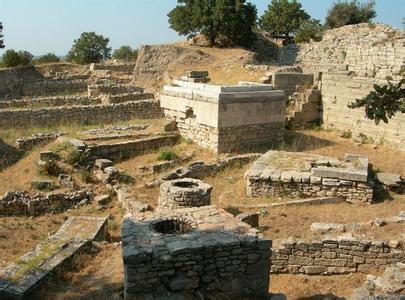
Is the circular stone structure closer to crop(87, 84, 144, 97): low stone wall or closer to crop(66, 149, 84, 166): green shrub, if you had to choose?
crop(66, 149, 84, 166): green shrub

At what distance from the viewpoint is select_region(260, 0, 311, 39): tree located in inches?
1469

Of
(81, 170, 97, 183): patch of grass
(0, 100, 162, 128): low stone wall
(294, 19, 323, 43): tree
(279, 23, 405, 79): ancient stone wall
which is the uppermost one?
(294, 19, 323, 43): tree

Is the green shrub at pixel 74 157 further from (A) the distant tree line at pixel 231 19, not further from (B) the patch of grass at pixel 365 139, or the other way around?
(A) the distant tree line at pixel 231 19

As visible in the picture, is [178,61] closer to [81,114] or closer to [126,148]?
[81,114]

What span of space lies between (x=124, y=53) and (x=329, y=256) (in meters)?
50.9

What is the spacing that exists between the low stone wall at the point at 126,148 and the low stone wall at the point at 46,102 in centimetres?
810

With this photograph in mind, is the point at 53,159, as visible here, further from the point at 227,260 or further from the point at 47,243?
the point at 227,260

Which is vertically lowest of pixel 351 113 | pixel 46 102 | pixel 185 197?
pixel 185 197

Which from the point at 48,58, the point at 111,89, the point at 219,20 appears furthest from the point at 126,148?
the point at 48,58

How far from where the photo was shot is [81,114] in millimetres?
18562

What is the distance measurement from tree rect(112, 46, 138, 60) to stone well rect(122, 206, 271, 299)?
48.6 metres

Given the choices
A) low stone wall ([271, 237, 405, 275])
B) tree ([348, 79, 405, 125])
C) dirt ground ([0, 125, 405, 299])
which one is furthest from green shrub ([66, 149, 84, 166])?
tree ([348, 79, 405, 125])

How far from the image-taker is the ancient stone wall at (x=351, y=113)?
14197 millimetres

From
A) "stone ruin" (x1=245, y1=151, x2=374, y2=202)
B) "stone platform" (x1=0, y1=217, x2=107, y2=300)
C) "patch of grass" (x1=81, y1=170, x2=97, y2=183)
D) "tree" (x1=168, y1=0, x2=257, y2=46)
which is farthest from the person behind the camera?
"tree" (x1=168, y1=0, x2=257, y2=46)
